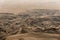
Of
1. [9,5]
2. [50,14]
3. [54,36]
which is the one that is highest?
[9,5]

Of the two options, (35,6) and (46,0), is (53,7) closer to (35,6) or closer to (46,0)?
(35,6)

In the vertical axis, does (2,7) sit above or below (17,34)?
above

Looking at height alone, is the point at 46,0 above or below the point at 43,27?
above

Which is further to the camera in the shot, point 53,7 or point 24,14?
point 53,7

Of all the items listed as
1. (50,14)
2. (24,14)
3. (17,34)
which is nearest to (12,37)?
(17,34)

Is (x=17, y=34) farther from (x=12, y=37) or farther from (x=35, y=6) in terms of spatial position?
(x=35, y=6)

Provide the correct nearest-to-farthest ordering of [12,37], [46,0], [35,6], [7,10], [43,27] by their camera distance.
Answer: [12,37], [43,27], [7,10], [35,6], [46,0]

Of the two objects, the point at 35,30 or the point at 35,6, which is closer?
the point at 35,30

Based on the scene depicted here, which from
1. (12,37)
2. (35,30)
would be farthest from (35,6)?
(12,37)

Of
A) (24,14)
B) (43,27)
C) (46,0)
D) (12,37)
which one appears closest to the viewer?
(12,37)
